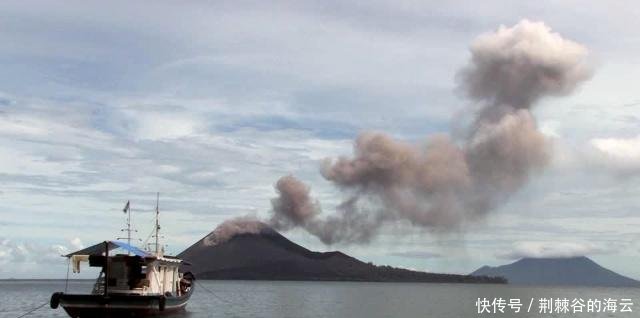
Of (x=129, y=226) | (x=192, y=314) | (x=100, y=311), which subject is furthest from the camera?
(x=192, y=314)

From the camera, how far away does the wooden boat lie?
218ft

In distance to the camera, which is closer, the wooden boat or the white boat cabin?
the wooden boat

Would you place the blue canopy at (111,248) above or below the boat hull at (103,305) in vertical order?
above

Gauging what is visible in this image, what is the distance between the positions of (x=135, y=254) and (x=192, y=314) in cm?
2659

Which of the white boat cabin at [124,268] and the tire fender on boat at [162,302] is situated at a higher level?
the white boat cabin at [124,268]

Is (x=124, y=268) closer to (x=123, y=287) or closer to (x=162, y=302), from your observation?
(x=123, y=287)

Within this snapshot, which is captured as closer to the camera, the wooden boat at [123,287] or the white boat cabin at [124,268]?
the wooden boat at [123,287]

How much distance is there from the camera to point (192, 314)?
316ft

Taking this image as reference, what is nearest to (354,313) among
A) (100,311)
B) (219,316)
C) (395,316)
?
(395,316)

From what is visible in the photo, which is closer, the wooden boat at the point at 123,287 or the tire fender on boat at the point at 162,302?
the wooden boat at the point at 123,287

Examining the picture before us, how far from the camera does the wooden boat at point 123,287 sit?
66.4 meters

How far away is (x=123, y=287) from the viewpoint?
6975cm

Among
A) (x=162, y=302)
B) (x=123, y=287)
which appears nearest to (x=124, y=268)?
(x=123, y=287)

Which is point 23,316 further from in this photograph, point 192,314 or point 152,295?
point 152,295
